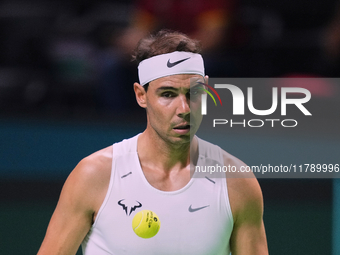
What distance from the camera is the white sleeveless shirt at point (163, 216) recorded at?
6.59 ft

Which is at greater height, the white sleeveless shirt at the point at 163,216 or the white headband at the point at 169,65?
the white headband at the point at 169,65

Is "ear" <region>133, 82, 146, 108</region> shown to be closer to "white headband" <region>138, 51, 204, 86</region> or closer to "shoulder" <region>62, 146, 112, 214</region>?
"white headband" <region>138, 51, 204, 86</region>

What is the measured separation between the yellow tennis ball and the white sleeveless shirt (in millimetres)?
19

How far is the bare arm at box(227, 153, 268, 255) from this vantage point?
208 centimetres

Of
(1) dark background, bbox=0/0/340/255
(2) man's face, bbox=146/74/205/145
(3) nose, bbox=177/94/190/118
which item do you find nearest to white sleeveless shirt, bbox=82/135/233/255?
(2) man's face, bbox=146/74/205/145

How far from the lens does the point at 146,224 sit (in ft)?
6.52

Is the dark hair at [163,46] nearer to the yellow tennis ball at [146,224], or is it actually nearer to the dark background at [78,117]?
the yellow tennis ball at [146,224]

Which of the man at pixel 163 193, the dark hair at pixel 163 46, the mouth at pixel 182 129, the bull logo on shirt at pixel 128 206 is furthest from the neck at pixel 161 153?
the dark hair at pixel 163 46

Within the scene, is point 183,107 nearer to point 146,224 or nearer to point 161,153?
point 161,153

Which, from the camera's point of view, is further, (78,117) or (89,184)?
(78,117)

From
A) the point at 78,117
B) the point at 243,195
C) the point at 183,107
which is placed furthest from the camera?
the point at 78,117

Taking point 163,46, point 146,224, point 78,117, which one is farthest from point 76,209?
point 78,117

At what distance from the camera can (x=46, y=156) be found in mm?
3094

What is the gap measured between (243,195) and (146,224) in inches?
21.2
